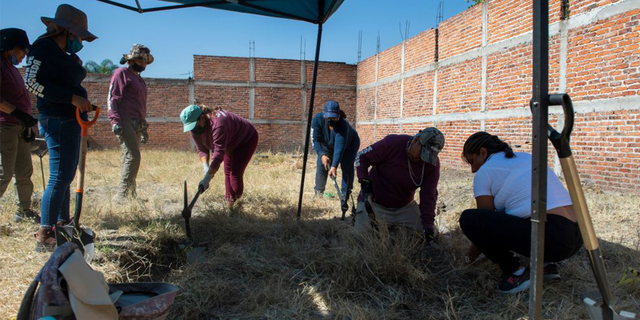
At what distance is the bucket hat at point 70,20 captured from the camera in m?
2.67

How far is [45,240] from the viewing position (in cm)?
267

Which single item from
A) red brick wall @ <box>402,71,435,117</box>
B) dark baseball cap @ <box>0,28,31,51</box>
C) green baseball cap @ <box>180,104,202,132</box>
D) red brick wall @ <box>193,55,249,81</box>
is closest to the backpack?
green baseball cap @ <box>180,104,202,132</box>

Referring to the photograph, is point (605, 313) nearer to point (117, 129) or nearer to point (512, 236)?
point (512, 236)

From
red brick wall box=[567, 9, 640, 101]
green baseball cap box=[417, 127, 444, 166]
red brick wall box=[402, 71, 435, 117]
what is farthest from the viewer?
red brick wall box=[402, 71, 435, 117]

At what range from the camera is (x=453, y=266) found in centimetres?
271

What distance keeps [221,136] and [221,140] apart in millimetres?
44

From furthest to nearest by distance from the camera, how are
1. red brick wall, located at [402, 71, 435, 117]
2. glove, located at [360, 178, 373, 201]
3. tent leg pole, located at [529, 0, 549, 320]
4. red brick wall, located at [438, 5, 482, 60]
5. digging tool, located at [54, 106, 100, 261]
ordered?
red brick wall, located at [402, 71, 435, 117] < red brick wall, located at [438, 5, 482, 60] < glove, located at [360, 178, 373, 201] < digging tool, located at [54, 106, 100, 261] < tent leg pole, located at [529, 0, 549, 320]

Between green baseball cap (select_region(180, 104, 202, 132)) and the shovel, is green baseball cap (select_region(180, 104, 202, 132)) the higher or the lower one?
the higher one

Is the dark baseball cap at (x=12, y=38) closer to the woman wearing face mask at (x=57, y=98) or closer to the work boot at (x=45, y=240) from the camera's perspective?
the woman wearing face mask at (x=57, y=98)

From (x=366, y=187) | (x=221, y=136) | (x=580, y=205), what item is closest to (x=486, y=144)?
(x=366, y=187)

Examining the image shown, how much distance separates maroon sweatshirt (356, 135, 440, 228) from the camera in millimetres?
3209

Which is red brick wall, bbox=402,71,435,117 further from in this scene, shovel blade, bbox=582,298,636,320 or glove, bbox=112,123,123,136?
shovel blade, bbox=582,298,636,320

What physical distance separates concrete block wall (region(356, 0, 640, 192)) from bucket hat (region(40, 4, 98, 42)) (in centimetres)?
697

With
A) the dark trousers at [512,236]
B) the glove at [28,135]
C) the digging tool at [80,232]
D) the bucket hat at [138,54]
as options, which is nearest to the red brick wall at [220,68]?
the bucket hat at [138,54]
